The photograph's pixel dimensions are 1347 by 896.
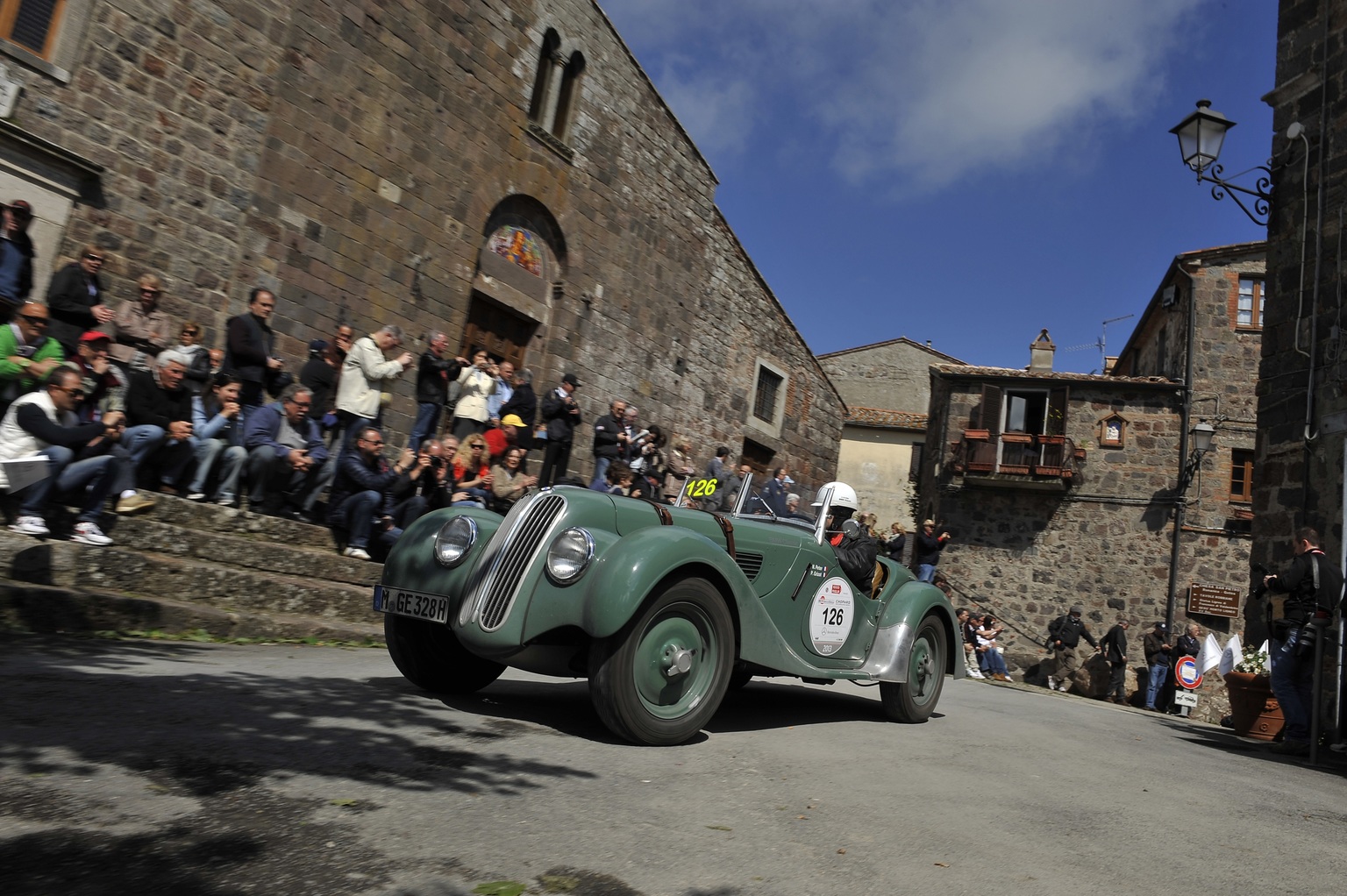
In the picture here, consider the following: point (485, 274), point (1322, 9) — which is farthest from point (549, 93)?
point (1322, 9)

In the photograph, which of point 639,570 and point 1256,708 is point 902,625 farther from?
point 1256,708

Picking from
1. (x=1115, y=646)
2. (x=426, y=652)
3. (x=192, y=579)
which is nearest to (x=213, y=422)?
(x=192, y=579)

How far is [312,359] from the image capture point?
10656 mm

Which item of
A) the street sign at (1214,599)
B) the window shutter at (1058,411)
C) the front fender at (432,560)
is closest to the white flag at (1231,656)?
the front fender at (432,560)

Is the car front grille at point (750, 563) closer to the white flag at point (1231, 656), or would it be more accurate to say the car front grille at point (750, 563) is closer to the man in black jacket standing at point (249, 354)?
the man in black jacket standing at point (249, 354)

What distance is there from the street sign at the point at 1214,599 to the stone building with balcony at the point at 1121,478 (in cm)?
5

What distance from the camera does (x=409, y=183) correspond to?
13.3 meters

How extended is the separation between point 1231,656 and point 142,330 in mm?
11524

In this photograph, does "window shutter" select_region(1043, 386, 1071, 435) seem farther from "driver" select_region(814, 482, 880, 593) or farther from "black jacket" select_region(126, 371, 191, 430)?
"black jacket" select_region(126, 371, 191, 430)

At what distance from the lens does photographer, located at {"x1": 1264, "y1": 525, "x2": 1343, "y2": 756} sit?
8.06 meters

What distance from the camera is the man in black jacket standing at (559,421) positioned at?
13469mm

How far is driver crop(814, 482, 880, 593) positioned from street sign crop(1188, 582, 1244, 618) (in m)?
22.4

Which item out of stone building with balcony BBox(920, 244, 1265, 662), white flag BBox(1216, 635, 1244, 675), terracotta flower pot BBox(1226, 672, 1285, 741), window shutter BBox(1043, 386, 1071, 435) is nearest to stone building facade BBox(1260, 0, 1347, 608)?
white flag BBox(1216, 635, 1244, 675)

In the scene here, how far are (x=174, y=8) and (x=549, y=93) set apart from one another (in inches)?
249
